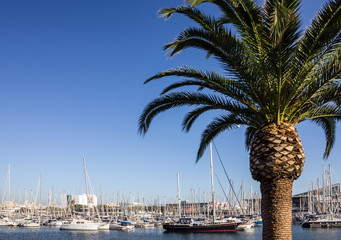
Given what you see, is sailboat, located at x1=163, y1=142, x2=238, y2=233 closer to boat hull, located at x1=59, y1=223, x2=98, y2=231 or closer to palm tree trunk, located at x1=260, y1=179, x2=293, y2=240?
boat hull, located at x1=59, y1=223, x2=98, y2=231

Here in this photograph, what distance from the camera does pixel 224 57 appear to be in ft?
27.9

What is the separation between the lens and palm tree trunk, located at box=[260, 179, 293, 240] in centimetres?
795

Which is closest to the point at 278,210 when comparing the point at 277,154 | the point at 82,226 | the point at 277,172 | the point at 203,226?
the point at 277,172

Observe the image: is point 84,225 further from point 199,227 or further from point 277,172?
point 277,172

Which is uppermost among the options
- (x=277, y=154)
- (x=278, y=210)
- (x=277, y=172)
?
(x=277, y=154)

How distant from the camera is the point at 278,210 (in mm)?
8008

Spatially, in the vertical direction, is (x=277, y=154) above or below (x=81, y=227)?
above

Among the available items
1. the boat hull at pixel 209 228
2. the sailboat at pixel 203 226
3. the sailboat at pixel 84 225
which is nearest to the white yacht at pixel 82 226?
the sailboat at pixel 84 225

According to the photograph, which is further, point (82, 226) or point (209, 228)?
point (82, 226)

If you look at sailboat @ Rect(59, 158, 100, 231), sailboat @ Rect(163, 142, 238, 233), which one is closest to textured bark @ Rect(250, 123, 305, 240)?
sailboat @ Rect(163, 142, 238, 233)

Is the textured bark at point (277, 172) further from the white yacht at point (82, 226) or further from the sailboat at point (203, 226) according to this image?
the white yacht at point (82, 226)

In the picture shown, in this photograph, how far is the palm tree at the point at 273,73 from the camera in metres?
7.59

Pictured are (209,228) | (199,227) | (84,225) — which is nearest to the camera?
(209,228)

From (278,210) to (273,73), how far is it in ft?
10.8
